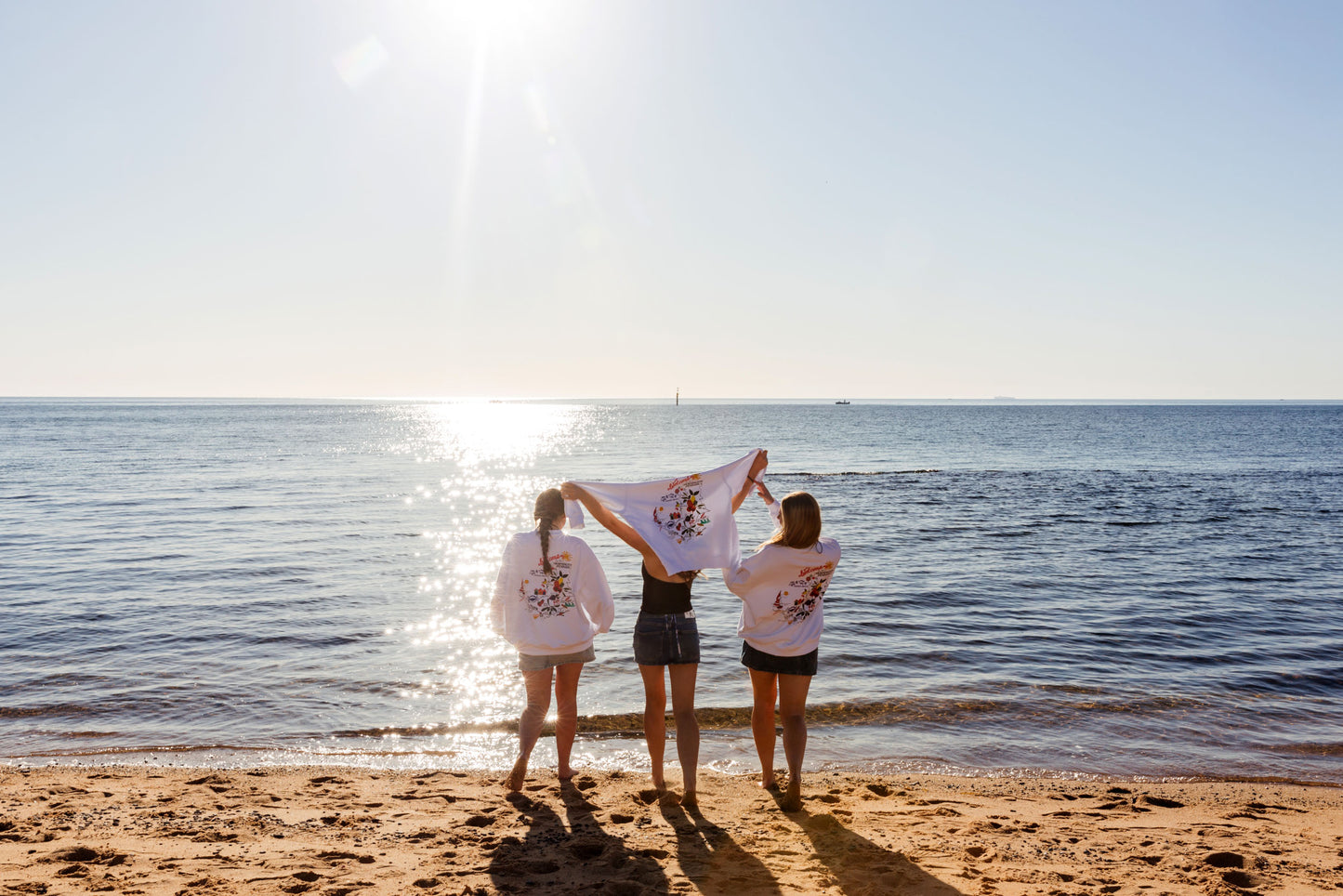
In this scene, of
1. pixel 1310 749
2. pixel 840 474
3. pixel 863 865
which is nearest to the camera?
pixel 863 865

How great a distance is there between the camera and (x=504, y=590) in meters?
5.88

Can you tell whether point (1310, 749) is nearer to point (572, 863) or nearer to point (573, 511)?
point (572, 863)

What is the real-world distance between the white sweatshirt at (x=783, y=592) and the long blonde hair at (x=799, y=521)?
0.06 m

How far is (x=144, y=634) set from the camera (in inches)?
446

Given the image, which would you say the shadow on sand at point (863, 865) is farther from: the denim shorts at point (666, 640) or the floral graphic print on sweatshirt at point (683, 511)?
the floral graphic print on sweatshirt at point (683, 511)

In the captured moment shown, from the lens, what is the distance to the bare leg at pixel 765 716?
573 centimetres

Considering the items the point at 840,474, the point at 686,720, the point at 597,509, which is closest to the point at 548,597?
the point at 597,509

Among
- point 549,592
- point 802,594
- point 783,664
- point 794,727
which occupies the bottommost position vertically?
point 794,727

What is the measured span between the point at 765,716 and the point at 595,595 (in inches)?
62.6

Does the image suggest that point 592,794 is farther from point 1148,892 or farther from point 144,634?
point 144,634

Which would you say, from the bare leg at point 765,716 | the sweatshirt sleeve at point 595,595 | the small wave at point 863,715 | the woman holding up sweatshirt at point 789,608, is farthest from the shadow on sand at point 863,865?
the small wave at point 863,715

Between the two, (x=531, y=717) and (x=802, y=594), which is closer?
(x=802, y=594)

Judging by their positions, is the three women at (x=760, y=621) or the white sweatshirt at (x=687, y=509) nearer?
the three women at (x=760, y=621)

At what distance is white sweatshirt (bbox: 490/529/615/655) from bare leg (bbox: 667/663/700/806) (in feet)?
2.23
